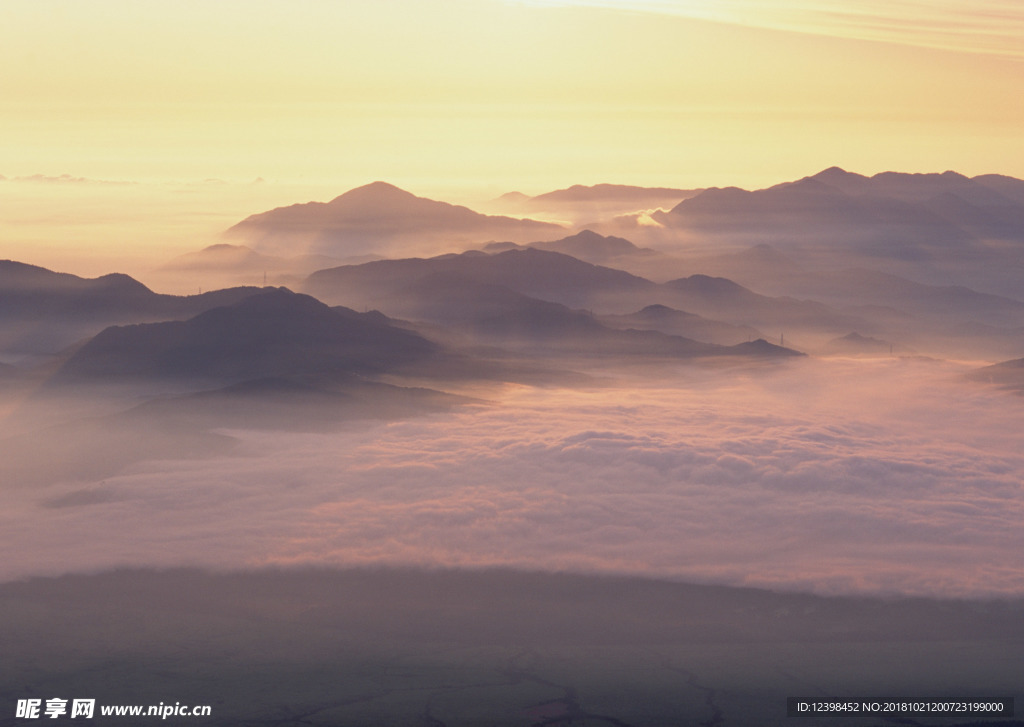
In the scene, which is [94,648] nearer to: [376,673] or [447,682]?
[376,673]

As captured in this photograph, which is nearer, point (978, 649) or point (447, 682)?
point (447, 682)

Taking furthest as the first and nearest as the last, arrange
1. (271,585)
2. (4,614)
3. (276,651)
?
(271,585)
(4,614)
(276,651)

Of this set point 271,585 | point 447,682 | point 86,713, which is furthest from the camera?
point 271,585

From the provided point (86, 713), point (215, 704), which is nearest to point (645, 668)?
point (215, 704)

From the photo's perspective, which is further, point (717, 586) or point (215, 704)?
point (717, 586)

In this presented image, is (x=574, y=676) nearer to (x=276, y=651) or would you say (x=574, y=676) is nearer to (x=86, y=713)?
(x=276, y=651)

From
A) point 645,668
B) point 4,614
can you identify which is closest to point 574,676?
point 645,668
